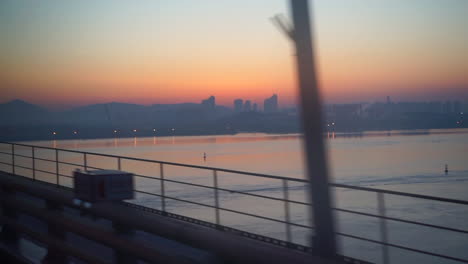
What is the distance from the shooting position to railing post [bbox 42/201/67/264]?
482cm

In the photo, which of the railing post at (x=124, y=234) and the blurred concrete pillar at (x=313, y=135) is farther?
the railing post at (x=124, y=234)

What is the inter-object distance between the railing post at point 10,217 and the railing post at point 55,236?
3.06 feet

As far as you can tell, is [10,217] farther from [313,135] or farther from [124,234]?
[313,135]

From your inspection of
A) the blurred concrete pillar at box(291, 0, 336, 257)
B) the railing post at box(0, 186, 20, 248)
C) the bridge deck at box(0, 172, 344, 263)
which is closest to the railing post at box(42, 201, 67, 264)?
the bridge deck at box(0, 172, 344, 263)

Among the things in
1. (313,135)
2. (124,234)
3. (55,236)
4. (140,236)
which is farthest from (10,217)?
(313,135)

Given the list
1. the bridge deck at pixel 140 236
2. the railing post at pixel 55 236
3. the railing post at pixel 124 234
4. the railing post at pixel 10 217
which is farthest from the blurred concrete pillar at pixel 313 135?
the railing post at pixel 10 217

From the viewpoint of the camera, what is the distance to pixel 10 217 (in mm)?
5867

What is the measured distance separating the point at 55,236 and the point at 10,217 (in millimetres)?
1236

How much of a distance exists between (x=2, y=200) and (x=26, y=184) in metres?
0.72

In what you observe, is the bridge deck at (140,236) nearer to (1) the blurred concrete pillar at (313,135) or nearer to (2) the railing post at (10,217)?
(2) the railing post at (10,217)

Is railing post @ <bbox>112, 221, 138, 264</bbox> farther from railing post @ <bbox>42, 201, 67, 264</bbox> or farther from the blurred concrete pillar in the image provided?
the blurred concrete pillar

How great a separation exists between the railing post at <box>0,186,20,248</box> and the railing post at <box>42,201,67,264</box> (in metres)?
0.93

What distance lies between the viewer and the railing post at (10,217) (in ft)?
19.1

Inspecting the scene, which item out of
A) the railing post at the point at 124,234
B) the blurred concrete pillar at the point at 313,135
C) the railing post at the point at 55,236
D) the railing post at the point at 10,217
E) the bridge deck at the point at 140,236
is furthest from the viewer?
the railing post at the point at 10,217
